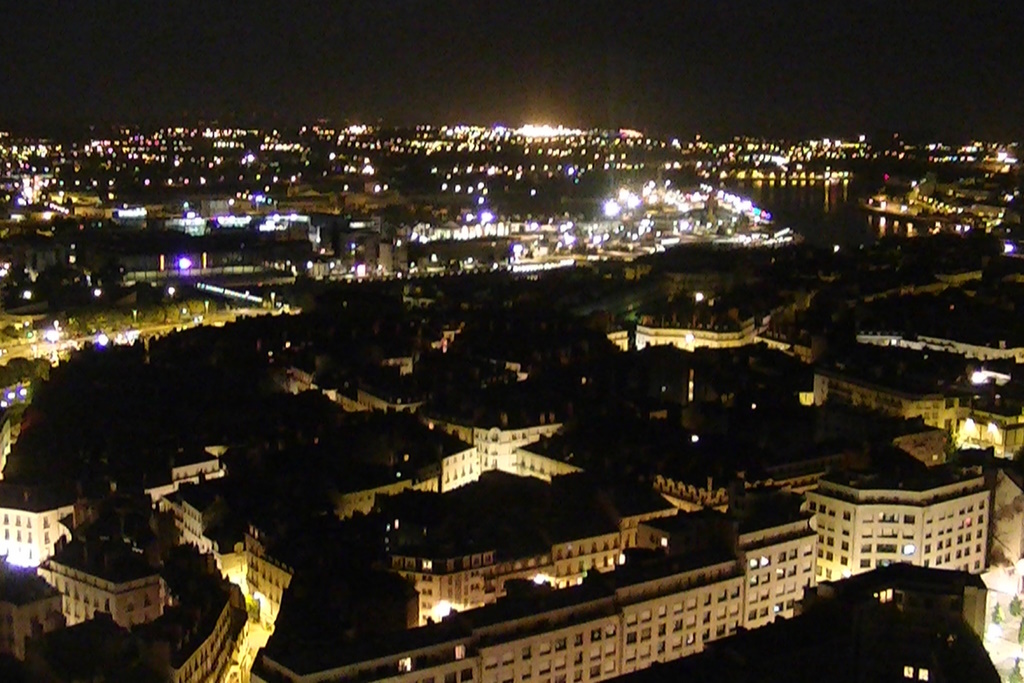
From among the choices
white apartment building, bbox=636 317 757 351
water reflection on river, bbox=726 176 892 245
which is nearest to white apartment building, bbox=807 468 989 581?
white apartment building, bbox=636 317 757 351

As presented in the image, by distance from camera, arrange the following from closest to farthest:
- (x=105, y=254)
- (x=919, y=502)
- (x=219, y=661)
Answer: (x=219, y=661)
(x=919, y=502)
(x=105, y=254)

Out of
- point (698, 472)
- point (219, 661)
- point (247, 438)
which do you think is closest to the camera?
point (219, 661)

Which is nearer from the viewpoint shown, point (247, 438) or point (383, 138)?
point (247, 438)

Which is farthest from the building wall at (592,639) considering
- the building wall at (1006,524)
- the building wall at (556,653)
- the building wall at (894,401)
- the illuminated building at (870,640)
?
the building wall at (894,401)

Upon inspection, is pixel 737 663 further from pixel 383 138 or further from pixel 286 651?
pixel 383 138

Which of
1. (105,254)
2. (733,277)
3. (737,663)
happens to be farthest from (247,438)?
(105,254)

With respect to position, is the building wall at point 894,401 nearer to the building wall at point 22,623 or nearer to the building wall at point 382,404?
the building wall at point 382,404
